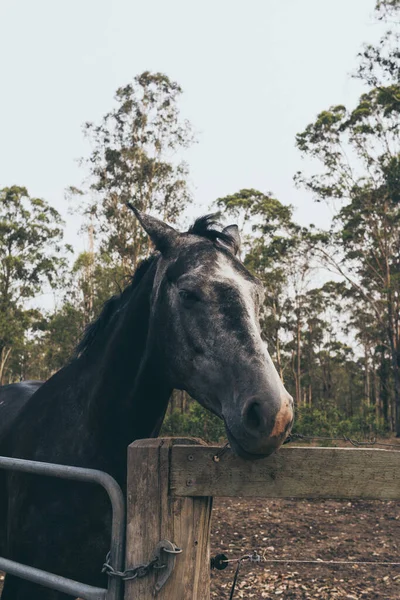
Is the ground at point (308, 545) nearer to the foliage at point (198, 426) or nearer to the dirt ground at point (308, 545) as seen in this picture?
the dirt ground at point (308, 545)

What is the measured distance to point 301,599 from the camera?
5.36 m

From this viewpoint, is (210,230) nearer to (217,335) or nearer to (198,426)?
(217,335)

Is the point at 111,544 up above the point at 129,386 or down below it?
below

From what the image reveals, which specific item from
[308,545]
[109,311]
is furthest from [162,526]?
[308,545]

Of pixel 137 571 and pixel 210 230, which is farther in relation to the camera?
pixel 210 230

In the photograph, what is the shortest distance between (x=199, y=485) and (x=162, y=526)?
0.16 meters

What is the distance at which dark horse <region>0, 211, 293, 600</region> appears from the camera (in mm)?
2176

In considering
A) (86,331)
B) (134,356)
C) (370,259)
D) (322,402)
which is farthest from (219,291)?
(370,259)

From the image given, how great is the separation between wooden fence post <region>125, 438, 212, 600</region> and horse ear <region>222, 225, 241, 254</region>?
1361 millimetres

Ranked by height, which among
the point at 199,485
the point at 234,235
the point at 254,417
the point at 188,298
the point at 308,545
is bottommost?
the point at 308,545

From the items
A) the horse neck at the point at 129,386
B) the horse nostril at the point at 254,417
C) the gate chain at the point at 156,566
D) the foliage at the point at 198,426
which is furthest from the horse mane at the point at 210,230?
the foliage at the point at 198,426

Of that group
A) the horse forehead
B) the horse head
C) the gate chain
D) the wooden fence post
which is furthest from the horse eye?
the gate chain

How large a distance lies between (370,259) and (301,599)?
74.0ft

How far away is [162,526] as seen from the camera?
1588mm
